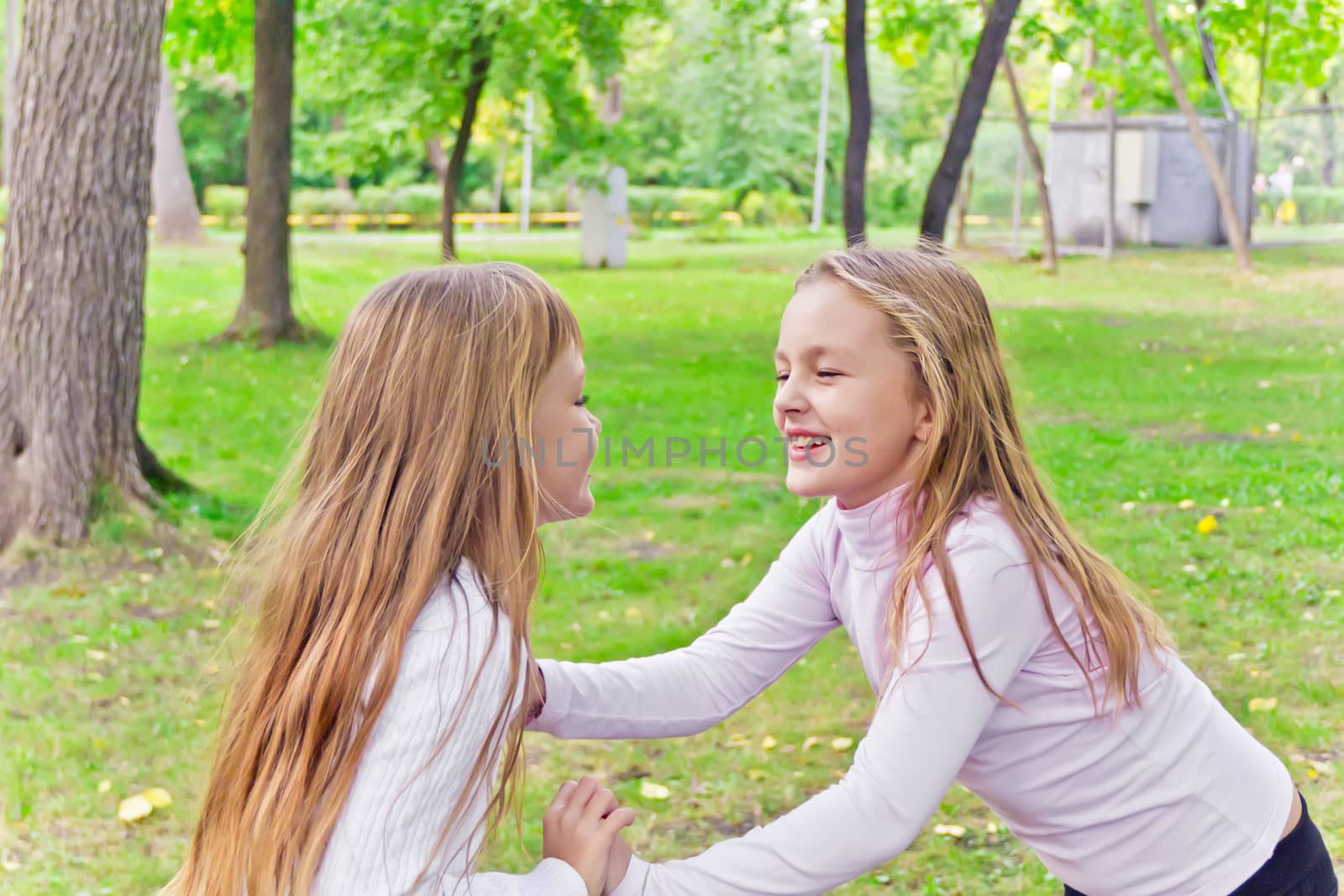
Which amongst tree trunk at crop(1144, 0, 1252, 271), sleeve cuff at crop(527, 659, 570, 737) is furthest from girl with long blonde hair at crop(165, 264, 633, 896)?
tree trunk at crop(1144, 0, 1252, 271)

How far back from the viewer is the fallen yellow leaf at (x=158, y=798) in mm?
3932

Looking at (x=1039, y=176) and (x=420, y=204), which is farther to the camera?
(x=420, y=204)

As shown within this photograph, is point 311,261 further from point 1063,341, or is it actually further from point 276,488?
point 276,488

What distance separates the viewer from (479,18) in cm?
1588

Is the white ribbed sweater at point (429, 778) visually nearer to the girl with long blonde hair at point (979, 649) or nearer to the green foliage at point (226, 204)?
the girl with long blonde hair at point (979, 649)

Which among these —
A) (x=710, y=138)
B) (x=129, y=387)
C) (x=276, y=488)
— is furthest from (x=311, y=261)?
(x=710, y=138)

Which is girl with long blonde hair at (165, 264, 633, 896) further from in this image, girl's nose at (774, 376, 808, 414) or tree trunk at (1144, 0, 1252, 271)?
tree trunk at (1144, 0, 1252, 271)

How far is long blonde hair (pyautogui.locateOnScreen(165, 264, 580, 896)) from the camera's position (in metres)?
1.82

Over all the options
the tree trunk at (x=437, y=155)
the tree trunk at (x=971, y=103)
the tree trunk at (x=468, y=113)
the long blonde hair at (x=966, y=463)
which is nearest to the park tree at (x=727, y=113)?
the tree trunk at (x=437, y=155)

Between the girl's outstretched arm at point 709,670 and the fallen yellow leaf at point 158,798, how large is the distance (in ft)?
6.73

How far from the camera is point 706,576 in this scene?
6.28 metres

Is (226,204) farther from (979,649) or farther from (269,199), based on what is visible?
(979,649)

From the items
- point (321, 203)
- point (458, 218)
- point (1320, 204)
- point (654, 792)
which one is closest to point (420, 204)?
point (458, 218)

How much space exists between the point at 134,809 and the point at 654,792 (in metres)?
1.44
